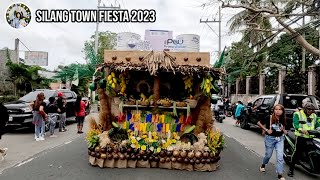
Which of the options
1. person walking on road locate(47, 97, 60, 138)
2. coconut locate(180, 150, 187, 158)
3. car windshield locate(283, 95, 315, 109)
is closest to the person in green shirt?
coconut locate(180, 150, 187, 158)

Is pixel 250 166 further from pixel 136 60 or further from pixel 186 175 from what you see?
pixel 136 60

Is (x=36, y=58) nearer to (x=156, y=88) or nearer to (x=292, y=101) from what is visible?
(x=292, y=101)

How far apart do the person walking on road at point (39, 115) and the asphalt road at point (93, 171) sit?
238cm

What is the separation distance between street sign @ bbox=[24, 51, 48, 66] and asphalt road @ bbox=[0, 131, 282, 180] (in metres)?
32.7

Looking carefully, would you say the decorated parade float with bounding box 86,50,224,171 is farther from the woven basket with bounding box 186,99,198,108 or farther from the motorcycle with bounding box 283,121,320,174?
the motorcycle with bounding box 283,121,320,174

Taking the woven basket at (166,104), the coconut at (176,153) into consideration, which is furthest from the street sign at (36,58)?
the coconut at (176,153)

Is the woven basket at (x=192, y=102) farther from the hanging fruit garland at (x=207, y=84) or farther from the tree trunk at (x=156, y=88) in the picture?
the tree trunk at (x=156, y=88)

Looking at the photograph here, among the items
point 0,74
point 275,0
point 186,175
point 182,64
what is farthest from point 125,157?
point 0,74

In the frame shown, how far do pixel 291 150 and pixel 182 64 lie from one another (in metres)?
3.36

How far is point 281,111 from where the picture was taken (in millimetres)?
6895

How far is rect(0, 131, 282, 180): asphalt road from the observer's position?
22.2 feet

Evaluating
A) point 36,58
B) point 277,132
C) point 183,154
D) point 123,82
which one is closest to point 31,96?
point 123,82

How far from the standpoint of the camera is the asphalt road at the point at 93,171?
22.2ft

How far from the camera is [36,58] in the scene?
129 ft
